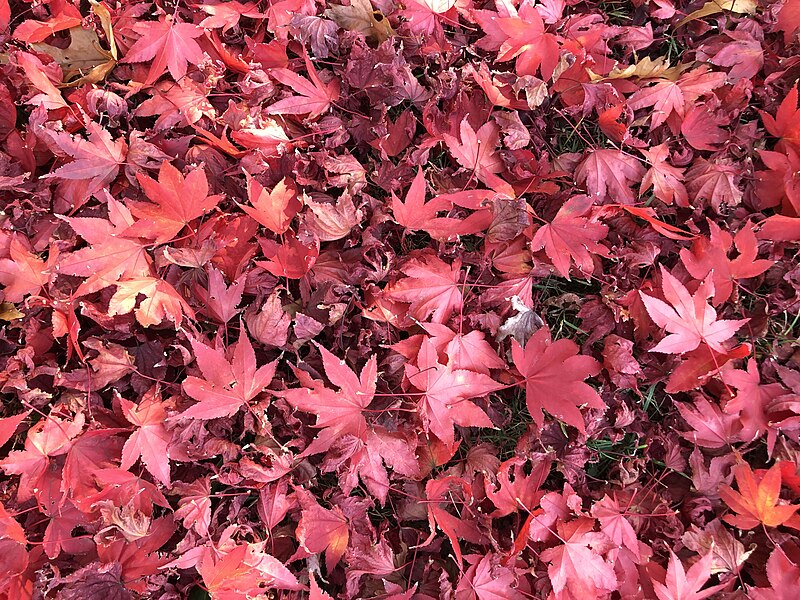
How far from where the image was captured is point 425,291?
1118mm

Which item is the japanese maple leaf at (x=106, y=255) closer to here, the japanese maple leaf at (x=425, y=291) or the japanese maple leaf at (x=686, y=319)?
the japanese maple leaf at (x=425, y=291)

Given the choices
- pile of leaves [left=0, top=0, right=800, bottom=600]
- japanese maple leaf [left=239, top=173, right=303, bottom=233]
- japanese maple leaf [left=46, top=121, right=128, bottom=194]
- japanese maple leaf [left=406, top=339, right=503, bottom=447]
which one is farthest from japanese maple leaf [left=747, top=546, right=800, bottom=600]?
japanese maple leaf [left=46, top=121, right=128, bottom=194]

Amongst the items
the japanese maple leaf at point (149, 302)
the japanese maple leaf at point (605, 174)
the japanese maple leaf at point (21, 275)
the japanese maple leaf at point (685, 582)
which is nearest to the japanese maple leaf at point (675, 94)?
the japanese maple leaf at point (605, 174)

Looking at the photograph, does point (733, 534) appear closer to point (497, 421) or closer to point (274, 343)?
point (497, 421)

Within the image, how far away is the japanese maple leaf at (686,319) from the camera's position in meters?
1.07

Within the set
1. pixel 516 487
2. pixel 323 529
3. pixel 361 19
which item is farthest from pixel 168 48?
pixel 516 487

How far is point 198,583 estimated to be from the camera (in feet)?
3.55

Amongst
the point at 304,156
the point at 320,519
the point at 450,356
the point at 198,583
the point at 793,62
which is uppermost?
the point at 793,62

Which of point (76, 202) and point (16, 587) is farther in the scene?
point (76, 202)

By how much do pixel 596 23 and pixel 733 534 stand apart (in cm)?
111

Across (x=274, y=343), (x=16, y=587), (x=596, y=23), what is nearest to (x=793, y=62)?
(x=596, y=23)

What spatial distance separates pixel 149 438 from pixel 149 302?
0.86ft

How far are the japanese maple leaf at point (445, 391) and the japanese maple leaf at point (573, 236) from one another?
0.28m

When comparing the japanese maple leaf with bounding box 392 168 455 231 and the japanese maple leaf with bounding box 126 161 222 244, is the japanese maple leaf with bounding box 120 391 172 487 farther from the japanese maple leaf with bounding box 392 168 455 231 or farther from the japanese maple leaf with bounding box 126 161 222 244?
the japanese maple leaf with bounding box 392 168 455 231
